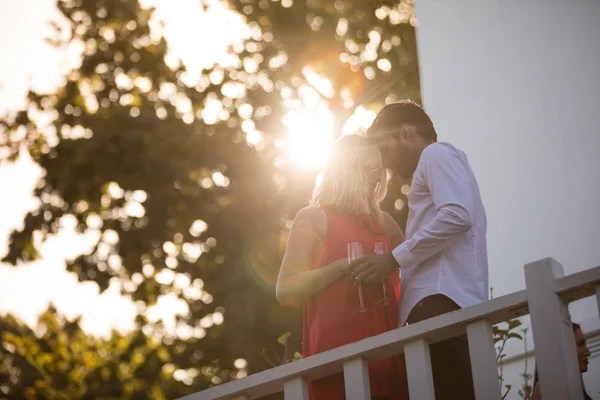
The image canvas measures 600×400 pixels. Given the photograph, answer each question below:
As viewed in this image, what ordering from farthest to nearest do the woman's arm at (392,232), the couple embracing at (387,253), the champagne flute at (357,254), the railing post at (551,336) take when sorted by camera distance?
the woman's arm at (392,232) → the champagne flute at (357,254) → the couple embracing at (387,253) → the railing post at (551,336)

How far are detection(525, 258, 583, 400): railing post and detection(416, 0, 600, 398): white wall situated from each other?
242cm

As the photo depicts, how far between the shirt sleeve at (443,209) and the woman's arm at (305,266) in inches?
12.2

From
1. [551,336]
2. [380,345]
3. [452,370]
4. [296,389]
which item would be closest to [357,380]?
[380,345]

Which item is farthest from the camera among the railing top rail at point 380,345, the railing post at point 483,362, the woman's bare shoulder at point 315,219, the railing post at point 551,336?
the woman's bare shoulder at point 315,219

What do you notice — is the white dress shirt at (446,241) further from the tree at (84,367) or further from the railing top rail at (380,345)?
the tree at (84,367)

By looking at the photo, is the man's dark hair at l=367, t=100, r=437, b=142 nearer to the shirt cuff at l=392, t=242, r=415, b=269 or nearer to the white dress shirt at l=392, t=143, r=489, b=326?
the white dress shirt at l=392, t=143, r=489, b=326

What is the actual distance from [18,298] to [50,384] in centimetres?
445

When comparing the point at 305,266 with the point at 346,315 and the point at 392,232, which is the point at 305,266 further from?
the point at 392,232

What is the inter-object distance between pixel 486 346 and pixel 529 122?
346 centimetres

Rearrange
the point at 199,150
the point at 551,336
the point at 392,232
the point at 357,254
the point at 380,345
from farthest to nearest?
the point at 199,150 → the point at 392,232 → the point at 357,254 → the point at 380,345 → the point at 551,336

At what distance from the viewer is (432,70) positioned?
6.85 metres

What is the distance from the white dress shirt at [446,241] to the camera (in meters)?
3.02

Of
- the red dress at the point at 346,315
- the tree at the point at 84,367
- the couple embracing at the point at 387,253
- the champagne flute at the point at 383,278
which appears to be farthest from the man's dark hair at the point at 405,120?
the tree at the point at 84,367

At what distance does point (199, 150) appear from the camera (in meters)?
10.8
